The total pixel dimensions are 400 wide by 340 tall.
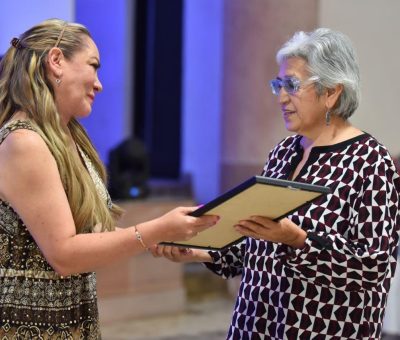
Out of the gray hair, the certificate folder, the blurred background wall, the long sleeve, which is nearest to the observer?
the certificate folder

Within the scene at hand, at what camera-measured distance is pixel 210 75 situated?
9.65 m

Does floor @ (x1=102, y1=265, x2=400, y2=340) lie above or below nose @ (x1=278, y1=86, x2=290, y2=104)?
below

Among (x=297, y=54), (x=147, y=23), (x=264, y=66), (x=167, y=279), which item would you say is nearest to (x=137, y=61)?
(x=147, y=23)

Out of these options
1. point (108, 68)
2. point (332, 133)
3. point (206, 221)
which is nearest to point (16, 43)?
point (206, 221)

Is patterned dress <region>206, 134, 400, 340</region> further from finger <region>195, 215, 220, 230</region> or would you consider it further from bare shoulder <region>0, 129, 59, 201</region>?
bare shoulder <region>0, 129, 59, 201</region>

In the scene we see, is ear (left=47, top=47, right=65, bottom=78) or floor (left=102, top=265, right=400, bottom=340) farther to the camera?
floor (left=102, top=265, right=400, bottom=340)

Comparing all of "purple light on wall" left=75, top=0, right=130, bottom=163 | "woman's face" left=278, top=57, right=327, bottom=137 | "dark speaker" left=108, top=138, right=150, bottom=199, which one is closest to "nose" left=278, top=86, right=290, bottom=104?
"woman's face" left=278, top=57, right=327, bottom=137

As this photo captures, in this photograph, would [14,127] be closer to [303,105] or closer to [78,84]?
[78,84]

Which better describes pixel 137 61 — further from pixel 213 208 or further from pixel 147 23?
pixel 213 208

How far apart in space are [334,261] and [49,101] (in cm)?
101

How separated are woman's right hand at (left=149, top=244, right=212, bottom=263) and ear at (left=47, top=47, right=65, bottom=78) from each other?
76 centimetres

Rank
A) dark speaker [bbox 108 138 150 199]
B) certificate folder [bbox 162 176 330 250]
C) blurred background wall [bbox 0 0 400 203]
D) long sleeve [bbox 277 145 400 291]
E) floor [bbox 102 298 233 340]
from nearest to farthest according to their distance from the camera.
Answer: certificate folder [bbox 162 176 330 250], long sleeve [bbox 277 145 400 291], floor [bbox 102 298 233 340], blurred background wall [bbox 0 0 400 203], dark speaker [bbox 108 138 150 199]

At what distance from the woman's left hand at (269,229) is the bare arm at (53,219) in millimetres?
183

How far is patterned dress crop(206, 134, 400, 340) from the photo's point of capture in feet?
8.29
